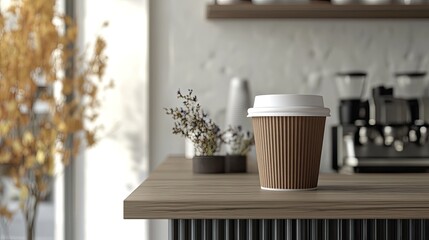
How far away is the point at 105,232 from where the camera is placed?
10.1ft

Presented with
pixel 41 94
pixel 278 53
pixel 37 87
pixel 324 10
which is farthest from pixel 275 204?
pixel 37 87

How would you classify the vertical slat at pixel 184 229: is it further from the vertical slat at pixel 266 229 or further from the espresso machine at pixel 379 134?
the espresso machine at pixel 379 134

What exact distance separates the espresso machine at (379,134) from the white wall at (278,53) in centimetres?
21

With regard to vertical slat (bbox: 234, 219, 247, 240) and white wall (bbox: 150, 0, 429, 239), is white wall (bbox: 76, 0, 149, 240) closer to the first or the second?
white wall (bbox: 150, 0, 429, 239)

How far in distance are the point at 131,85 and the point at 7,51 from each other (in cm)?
52

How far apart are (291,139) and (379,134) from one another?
955 mm

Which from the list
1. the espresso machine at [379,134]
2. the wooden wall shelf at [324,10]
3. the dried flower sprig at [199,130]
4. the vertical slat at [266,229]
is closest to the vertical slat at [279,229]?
the vertical slat at [266,229]

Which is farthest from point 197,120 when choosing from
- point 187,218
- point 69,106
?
point 69,106

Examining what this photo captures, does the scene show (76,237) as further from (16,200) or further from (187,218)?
(187,218)

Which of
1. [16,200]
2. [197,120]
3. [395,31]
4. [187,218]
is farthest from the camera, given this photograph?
[16,200]

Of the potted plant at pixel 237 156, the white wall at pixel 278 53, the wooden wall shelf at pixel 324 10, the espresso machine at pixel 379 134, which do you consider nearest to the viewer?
the potted plant at pixel 237 156

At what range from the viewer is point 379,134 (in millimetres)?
2432

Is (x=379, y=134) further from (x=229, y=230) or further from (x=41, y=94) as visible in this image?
(x=41, y=94)

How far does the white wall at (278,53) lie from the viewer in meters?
3.00
